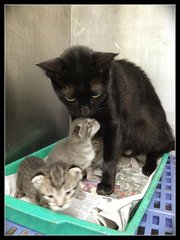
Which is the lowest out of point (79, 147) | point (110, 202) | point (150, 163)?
point (110, 202)

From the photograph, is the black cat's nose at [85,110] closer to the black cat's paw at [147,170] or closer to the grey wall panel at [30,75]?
the grey wall panel at [30,75]

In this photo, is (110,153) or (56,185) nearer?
(56,185)

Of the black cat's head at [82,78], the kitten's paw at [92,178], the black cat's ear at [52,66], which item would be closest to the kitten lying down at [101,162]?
the kitten's paw at [92,178]

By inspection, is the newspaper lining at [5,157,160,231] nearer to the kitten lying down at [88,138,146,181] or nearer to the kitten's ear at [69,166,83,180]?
the kitten lying down at [88,138,146,181]

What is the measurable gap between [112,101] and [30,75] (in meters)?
0.61

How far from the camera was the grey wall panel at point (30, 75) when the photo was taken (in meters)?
1.28

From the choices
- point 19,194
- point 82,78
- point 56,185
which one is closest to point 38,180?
point 56,185

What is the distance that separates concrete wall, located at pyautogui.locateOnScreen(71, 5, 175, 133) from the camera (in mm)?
1534

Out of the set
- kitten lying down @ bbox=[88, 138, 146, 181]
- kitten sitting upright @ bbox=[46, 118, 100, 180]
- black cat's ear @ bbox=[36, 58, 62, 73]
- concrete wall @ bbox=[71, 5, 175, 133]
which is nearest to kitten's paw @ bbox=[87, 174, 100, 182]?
kitten lying down @ bbox=[88, 138, 146, 181]

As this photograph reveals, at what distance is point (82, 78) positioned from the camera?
111 centimetres

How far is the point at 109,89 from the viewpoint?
1.24 m

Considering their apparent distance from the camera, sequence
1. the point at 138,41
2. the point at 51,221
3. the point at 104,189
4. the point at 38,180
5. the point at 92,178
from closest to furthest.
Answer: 1. the point at 51,221
2. the point at 38,180
3. the point at 104,189
4. the point at 92,178
5. the point at 138,41

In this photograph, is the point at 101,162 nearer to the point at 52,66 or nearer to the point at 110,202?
the point at 110,202

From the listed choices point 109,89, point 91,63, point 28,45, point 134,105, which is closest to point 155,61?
point 134,105
